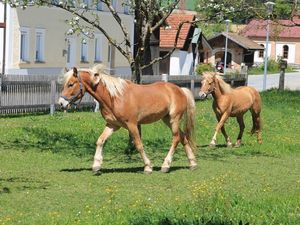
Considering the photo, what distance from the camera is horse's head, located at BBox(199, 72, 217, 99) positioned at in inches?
703

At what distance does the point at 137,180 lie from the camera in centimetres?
1264

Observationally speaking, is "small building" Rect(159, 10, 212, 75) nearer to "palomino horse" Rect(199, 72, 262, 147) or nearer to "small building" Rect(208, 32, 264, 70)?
"small building" Rect(208, 32, 264, 70)

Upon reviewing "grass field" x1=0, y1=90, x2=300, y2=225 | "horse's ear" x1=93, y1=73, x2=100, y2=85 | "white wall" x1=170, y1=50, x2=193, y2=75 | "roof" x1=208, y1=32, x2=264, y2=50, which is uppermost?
"roof" x1=208, y1=32, x2=264, y2=50

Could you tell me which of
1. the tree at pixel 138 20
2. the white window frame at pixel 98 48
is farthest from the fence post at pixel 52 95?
the white window frame at pixel 98 48

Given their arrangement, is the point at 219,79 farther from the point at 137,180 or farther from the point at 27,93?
the point at 27,93

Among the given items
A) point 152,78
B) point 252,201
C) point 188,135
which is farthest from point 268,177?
point 152,78

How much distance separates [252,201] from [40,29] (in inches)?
1163

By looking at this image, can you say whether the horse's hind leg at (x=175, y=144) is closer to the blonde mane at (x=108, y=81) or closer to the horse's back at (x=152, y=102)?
the horse's back at (x=152, y=102)

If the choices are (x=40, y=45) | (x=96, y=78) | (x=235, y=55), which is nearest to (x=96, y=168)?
(x=96, y=78)

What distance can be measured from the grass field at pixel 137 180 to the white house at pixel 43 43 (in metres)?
13.4

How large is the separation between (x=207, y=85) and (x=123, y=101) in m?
5.10

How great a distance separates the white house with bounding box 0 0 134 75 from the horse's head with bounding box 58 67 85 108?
19866 millimetres

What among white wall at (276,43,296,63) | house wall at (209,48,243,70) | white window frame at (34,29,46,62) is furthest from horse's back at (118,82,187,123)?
white wall at (276,43,296,63)

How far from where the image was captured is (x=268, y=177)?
45.2 feet
